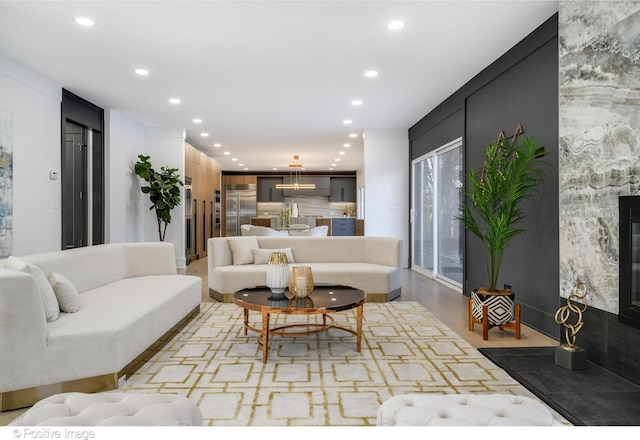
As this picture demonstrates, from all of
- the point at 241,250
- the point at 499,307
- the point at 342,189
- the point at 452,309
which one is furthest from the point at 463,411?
the point at 342,189

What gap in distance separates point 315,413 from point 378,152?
6.92 meters

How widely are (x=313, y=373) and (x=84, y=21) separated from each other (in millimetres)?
3419

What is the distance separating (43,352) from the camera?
238 centimetres

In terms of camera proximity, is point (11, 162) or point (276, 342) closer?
point (276, 342)

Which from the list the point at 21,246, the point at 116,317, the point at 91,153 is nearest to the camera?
the point at 116,317

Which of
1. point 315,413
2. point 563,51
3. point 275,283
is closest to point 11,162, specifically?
point 275,283

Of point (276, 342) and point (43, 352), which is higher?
point (43, 352)

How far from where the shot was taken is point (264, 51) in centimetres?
439

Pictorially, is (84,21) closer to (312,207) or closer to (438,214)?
(438,214)

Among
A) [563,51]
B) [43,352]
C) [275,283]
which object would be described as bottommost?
[43,352]

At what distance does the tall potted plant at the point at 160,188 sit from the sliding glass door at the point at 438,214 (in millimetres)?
4456

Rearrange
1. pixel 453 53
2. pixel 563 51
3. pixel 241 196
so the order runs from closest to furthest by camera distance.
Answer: pixel 563 51, pixel 453 53, pixel 241 196

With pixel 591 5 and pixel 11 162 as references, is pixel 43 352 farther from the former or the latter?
pixel 591 5

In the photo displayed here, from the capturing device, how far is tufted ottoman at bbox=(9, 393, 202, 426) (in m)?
1.40
